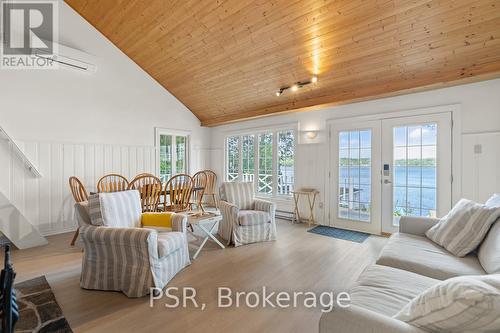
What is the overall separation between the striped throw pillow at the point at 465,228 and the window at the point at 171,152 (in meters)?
5.31

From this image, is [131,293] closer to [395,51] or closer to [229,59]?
[229,59]

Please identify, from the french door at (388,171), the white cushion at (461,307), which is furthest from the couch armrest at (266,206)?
the white cushion at (461,307)

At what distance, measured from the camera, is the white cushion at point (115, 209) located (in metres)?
2.35

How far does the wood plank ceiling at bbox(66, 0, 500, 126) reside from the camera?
2736mm

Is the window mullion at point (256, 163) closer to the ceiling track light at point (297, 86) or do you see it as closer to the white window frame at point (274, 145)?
the white window frame at point (274, 145)

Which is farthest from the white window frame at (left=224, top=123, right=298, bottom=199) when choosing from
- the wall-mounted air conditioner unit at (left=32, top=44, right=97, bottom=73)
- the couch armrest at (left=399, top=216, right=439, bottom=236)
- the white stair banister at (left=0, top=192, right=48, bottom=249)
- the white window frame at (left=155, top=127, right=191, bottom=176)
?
the white stair banister at (left=0, top=192, right=48, bottom=249)

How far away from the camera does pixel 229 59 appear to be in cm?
426

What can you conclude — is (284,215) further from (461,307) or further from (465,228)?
(461,307)

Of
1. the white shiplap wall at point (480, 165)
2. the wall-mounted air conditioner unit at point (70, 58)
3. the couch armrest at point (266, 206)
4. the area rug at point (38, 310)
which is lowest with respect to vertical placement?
the area rug at point (38, 310)

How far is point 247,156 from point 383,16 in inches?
163

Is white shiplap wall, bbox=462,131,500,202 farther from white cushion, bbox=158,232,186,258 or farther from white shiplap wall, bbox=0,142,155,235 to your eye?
white shiplap wall, bbox=0,142,155,235

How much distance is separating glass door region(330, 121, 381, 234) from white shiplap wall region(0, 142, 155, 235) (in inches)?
174

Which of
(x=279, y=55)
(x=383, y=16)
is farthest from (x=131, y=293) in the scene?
(x=383, y=16)

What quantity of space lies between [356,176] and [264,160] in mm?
2246
